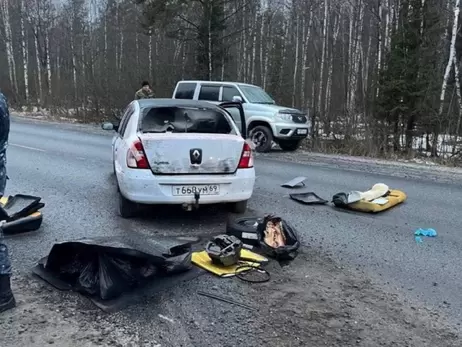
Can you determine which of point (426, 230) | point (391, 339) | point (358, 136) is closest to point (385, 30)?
point (358, 136)

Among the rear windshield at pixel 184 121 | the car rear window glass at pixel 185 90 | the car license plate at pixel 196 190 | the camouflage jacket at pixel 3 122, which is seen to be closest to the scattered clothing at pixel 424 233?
the car license plate at pixel 196 190

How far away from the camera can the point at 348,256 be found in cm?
530

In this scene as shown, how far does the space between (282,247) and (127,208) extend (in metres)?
2.37

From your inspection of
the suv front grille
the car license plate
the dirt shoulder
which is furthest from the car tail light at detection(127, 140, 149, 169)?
the suv front grille

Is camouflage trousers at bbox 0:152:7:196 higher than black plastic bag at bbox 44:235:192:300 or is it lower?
higher

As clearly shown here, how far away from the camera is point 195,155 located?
239 inches

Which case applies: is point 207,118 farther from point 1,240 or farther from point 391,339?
point 391,339

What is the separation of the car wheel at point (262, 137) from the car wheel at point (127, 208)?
862 centimetres

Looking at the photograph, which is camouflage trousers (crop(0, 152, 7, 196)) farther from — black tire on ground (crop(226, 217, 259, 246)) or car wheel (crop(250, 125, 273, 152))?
car wheel (crop(250, 125, 273, 152))

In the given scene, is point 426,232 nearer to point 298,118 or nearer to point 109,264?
point 109,264

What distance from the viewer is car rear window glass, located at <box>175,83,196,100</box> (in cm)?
1596

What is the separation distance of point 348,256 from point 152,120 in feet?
10.3

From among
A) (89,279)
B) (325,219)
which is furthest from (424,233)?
(89,279)

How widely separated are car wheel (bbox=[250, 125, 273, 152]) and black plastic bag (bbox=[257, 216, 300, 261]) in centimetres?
951
